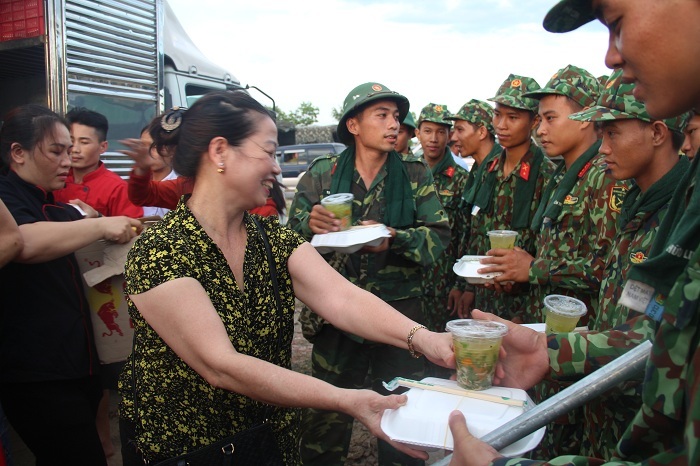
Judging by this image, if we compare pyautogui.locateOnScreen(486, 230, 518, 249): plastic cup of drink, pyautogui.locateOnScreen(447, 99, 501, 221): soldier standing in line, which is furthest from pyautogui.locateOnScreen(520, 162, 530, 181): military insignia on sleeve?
pyautogui.locateOnScreen(447, 99, 501, 221): soldier standing in line

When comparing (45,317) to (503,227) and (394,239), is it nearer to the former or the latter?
(394,239)

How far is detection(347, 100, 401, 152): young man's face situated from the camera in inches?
144

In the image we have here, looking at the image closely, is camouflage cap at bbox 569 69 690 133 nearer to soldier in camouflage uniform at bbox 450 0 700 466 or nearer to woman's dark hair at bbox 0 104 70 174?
soldier in camouflage uniform at bbox 450 0 700 466

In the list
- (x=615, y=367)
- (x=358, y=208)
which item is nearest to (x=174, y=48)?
(x=358, y=208)

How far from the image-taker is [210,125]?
7.04 ft

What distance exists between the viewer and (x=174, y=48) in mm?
6531

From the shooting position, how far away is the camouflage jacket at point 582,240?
292cm

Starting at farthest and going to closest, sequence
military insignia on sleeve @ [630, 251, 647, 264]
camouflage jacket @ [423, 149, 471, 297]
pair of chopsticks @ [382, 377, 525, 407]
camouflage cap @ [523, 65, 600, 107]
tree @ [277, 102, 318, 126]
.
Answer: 1. tree @ [277, 102, 318, 126]
2. camouflage jacket @ [423, 149, 471, 297]
3. camouflage cap @ [523, 65, 600, 107]
4. military insignia on sleeve @ [630, 251, 647, 264]
5. pair of chopsticks @ [382, 377, 525, 407]

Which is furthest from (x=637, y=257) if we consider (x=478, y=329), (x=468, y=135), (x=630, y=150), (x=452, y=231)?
(x=468, y=135)

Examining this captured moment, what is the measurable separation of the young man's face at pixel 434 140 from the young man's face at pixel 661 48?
185 inches

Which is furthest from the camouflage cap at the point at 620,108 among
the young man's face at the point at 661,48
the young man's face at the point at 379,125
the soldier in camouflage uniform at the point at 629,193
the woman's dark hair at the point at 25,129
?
the woman's dark hair at the point at 25,129

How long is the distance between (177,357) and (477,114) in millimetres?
4536

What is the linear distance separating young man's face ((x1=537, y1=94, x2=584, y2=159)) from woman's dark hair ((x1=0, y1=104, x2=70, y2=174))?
3012mm

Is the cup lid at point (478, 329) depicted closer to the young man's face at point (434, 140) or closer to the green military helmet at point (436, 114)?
the young man's face at point (434, 140)
